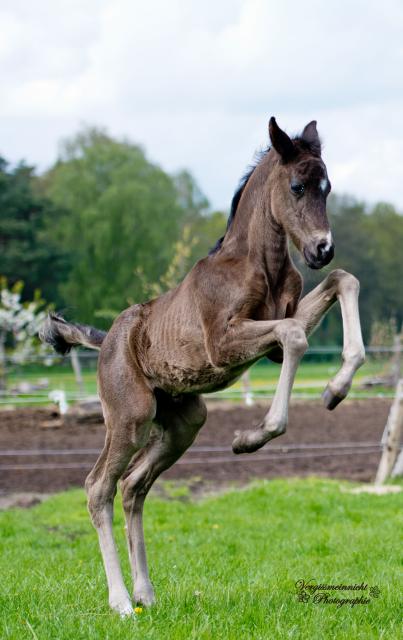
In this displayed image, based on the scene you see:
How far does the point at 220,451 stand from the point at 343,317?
933 cm

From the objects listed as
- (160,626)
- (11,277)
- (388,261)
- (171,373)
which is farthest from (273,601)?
(388,261)

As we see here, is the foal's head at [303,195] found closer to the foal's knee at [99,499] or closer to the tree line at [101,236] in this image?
the foal's knee at [99,499]

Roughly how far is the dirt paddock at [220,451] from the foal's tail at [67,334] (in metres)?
5.86

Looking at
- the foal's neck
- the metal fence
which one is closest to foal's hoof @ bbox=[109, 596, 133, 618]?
the foal's neck

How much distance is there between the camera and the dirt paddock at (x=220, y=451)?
41.3ft

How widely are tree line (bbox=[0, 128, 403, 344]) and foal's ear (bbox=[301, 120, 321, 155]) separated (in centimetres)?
3843

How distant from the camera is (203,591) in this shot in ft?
18.6

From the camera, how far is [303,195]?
16.2ft

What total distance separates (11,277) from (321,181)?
142ft

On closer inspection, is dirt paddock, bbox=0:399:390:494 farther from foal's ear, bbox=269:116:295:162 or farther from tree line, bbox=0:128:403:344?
tree line, bbox=0:128:403:344

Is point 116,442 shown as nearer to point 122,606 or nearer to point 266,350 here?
point 122,606

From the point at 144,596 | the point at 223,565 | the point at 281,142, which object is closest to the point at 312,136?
the point at 281,142

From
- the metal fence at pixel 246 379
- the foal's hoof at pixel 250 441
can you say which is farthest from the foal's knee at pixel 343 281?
the metal fence at pixel 246 379

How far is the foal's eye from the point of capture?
4914mm
